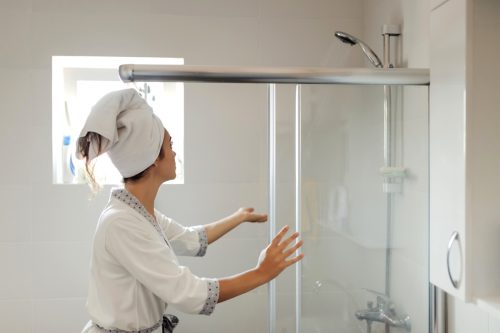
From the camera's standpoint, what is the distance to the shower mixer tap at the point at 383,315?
4.64ft

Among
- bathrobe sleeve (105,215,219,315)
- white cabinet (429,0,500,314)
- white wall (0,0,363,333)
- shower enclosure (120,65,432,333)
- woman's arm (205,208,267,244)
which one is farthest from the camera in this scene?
white wall (0,0,363,333)

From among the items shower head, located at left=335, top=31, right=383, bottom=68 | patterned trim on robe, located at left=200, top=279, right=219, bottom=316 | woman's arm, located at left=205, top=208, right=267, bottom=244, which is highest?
shower head, located at left=335, top=31, right=383, bottom=68

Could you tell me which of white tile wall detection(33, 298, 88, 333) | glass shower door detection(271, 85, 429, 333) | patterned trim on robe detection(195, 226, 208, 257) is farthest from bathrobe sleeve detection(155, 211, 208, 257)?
white tile wall detection(33, 298, 88, 333)

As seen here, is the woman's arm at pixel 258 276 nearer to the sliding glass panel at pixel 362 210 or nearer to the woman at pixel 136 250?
the woman at pixel 136 250

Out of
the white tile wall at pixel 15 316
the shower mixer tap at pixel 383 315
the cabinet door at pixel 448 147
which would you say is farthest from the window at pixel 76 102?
the cabinet door at pixel 448 147

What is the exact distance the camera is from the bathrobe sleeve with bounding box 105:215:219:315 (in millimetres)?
Answer: 1097

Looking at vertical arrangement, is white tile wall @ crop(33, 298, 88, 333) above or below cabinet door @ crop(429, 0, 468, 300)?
below

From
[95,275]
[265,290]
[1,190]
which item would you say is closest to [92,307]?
[95,275]

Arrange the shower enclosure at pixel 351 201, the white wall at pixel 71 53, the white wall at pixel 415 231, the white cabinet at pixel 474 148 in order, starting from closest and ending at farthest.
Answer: the white cabinet at pixel 474 148 → the white wall at pixel 415 231 → the shower enclosure at pixel 351 201 → the white wall at pixel 71 53

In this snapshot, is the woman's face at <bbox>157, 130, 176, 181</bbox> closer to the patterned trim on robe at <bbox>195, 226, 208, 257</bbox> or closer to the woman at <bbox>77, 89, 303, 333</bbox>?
the woman at <bbox>77, 89, 303, 333</bbox>

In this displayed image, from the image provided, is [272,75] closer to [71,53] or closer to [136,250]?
[136,250]

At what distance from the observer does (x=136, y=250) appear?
3.67 feet

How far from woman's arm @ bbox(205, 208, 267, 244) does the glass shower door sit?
142mm

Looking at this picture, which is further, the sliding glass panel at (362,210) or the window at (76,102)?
the window at (76,102)
